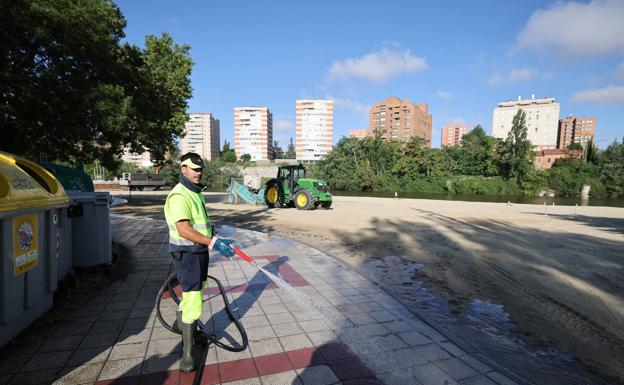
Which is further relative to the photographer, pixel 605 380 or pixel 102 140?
pixel 102 140

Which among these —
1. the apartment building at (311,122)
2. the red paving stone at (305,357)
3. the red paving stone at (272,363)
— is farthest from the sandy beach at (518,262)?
the apartment building at (311,122)

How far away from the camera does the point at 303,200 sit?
15.1m

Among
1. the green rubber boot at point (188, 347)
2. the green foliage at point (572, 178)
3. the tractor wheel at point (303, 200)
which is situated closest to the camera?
the green rubber boot at point (188, 347)

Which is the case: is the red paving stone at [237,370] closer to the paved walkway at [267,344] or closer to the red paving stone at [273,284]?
the paved walkway at [267,344]

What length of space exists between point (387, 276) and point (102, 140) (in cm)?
1250

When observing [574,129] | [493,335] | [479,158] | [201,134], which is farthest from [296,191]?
[574,129]

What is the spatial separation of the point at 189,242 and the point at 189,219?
192 mm

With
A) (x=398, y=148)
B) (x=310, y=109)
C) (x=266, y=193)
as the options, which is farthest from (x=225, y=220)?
(x=310, y=109)

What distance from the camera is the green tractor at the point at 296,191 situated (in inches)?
590

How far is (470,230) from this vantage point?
409 inches

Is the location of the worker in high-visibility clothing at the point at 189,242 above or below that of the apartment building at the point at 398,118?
below

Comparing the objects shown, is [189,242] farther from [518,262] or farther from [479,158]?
[479,158]

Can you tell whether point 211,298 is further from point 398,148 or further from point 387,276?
point 398,148

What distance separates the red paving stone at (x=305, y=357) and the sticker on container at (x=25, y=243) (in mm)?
2505
